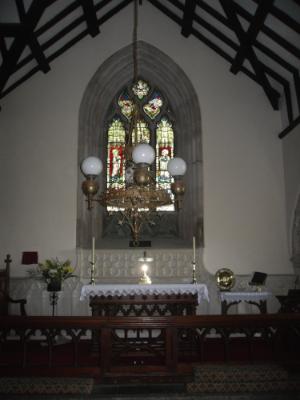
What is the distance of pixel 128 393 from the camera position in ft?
10.8

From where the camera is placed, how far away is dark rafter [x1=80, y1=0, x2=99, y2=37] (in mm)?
6792

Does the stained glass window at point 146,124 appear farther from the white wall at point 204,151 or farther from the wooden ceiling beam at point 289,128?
the wooden ceiling beam at point 289,128

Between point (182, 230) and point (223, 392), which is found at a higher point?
point (182, 230)

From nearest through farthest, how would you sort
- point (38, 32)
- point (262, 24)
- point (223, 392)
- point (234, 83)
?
1. point (223, 392)
2. point (262, 24)
3. point (38, 32)
4. point (234, 83)

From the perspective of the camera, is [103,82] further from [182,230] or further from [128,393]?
[128,393]

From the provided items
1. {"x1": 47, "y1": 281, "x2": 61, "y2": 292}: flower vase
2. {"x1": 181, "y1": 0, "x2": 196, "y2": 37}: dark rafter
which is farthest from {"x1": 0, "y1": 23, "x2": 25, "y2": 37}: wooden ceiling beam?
{"x1": 47, "y1": 281, "x2": 61, "y2": 292}: flower vase

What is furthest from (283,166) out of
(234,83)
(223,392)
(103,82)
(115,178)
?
(223,392)

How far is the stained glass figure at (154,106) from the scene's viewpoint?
28.6ft

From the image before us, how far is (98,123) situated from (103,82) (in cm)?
83

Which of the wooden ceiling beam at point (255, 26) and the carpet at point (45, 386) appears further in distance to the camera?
the wooden ceiling beam at point (255, 26)

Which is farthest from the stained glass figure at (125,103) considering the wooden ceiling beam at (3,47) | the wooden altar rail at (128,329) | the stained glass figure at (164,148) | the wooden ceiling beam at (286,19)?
the wooden altar rail at (128,329)

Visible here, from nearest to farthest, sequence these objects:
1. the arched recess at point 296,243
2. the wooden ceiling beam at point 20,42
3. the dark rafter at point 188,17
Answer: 1. the wooden ceiling beam at point 20,42
2. the dark rafter at point 188,17
3. the arched recess at point 296,243

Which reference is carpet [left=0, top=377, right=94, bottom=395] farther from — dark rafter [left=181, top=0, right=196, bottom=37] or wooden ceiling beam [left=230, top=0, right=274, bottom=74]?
dark rafter [left=181, top=0, right=196, bottom=37]

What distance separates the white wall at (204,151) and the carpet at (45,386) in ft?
13.6
